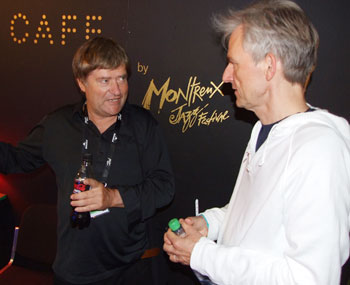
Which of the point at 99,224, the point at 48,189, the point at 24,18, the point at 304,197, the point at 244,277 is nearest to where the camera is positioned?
the point at 304,197

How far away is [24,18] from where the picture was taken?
2455 millimetres

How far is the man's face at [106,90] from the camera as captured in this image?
1.71 metres

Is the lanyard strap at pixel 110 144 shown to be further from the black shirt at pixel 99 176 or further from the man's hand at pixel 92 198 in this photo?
the man's hand at pixel 92 198

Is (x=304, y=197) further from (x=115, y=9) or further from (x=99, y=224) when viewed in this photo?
(x=115, y=9)

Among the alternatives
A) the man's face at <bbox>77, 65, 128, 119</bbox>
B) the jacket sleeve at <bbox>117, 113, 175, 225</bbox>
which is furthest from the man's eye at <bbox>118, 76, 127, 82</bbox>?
the jacket sleeve at <bbox>117, 113, 175, 225</bbox>

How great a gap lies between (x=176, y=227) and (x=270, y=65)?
0.68m

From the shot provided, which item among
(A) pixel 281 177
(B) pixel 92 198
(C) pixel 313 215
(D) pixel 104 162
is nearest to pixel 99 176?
(D) pixel 104 162

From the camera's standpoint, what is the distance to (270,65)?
3.56 feet

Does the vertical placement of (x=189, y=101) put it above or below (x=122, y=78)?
below

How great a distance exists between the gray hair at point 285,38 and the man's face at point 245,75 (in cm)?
2

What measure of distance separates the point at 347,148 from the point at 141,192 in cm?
104

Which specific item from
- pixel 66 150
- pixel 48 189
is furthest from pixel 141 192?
pixel 48 189

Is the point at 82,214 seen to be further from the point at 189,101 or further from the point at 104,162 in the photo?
the point at 189,101

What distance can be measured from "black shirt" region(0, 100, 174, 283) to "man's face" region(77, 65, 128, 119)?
100mm
